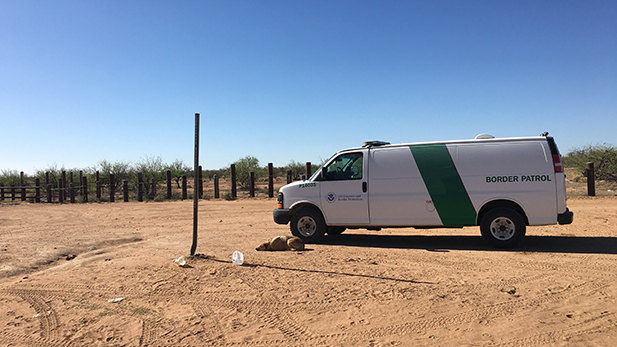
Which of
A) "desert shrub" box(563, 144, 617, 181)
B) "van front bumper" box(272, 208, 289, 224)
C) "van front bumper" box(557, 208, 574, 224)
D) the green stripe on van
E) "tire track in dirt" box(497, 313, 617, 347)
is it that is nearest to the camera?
"tire track in dirt" box(497, 313, 617, 347)

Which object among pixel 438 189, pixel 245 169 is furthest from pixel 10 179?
pixel 438 189

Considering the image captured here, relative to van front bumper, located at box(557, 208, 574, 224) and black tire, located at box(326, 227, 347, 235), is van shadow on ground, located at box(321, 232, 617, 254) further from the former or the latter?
van front bumper, located at box(557, 208, 574, 224)

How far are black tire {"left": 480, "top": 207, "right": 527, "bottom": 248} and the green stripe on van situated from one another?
0.29 m

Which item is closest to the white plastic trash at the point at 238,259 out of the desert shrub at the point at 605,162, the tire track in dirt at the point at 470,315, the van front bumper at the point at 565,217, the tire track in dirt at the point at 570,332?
the tire track in dirt at the point at 470,315

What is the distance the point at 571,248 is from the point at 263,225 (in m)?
8.04

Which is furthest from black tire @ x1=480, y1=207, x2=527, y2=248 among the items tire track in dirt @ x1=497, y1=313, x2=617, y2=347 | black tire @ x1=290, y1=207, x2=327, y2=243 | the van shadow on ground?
tire track in dirt @ x1=497, y1=313, x2=617, y2=347

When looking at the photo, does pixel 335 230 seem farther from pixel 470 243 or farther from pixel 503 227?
pixel 503 227

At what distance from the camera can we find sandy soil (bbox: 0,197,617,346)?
13.4 feet

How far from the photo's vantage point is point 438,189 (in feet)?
27.6

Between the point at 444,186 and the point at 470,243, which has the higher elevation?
the point at 444,186

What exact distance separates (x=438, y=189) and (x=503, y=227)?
1466 mm

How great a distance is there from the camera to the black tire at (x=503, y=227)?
7.97 m

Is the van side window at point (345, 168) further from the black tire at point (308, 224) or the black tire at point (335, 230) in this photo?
the black tire at point (335, 230)

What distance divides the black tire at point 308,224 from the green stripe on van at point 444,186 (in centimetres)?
251
